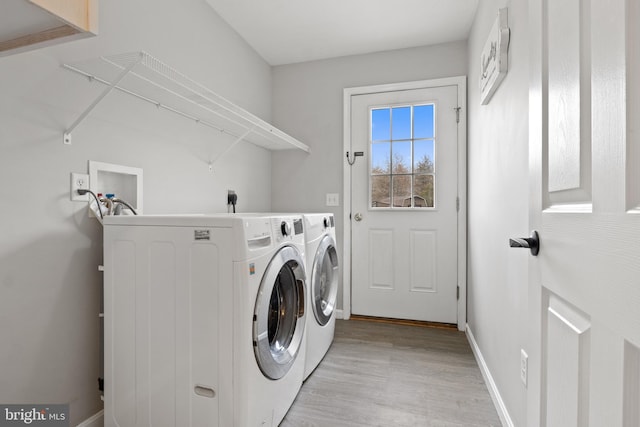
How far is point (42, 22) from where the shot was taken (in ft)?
2.63

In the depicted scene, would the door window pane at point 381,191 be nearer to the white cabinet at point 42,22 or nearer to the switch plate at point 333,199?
the switch plate at point 333,199

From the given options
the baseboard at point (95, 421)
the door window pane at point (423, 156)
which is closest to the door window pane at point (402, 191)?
the door window pane at point (423, 156)

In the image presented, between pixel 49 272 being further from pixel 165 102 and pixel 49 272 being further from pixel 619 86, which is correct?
pixel 619 86

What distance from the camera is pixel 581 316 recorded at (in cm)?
60

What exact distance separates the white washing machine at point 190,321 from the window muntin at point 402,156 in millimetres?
1731

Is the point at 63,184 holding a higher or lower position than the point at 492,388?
higher

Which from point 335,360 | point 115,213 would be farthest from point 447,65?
point 115,213

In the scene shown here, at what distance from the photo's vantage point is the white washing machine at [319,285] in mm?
1856

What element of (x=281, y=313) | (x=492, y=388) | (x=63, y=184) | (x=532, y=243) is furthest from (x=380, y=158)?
(x=63, y=184)

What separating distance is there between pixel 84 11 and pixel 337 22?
81.6 inches

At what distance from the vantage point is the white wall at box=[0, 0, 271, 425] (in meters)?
1.16

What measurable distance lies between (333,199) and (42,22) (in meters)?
2.40

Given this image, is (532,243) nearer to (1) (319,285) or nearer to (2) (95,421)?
(1) (319,285)

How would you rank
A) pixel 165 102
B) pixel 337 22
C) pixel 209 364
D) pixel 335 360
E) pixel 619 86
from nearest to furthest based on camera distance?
pixel 619 86
pixel 209 364
pixel 165 102
pixel 335 360
pixel 337 22
